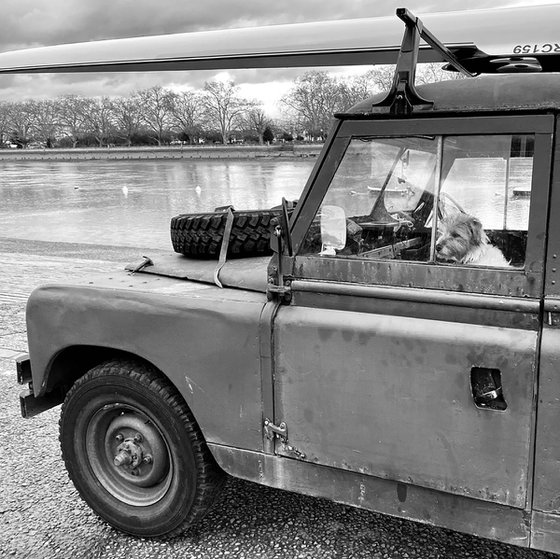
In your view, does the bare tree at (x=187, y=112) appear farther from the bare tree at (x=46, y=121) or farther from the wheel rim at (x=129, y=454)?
the wheel rim at (x=129, y=454)

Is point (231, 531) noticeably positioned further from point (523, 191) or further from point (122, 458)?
point (523, 191)

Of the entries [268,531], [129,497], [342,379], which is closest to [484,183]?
[342,379]

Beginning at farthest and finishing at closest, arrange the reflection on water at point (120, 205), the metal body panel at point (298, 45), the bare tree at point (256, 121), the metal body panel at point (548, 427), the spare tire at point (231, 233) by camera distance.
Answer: the bare tree at point (256, 121) < the reflection on water at point (120, 205) < the metal body panel at point (298, 45) < the spare tire at point (231, 233) < the metal body panel at point (548, 427)

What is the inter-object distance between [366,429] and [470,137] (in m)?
1.18

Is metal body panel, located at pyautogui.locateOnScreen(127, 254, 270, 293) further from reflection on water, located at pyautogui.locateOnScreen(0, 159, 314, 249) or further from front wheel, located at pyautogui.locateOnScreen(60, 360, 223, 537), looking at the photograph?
reflection on water, located at pyautogui.locateOnScreen(0, 159, 314, 249)

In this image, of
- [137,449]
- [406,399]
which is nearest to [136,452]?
[137,449]

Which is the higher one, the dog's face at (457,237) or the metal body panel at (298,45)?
the metal body panel at (298,45)

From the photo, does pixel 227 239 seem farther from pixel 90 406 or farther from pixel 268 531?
pixel 268 531

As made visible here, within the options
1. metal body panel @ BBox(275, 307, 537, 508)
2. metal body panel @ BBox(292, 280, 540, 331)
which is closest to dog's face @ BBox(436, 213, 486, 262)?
metal body panel @ BBox(292, 280, 540, 331)

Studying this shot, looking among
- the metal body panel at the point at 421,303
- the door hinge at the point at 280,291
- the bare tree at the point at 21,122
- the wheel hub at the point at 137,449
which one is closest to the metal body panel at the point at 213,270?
the door hinge at the point at 280,291

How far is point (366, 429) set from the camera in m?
2.44

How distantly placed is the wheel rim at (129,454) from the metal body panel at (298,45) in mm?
3271

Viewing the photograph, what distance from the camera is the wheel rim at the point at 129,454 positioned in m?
3.04

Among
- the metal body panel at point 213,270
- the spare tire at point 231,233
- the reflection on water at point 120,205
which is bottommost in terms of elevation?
the reflection on water at point 120,205
